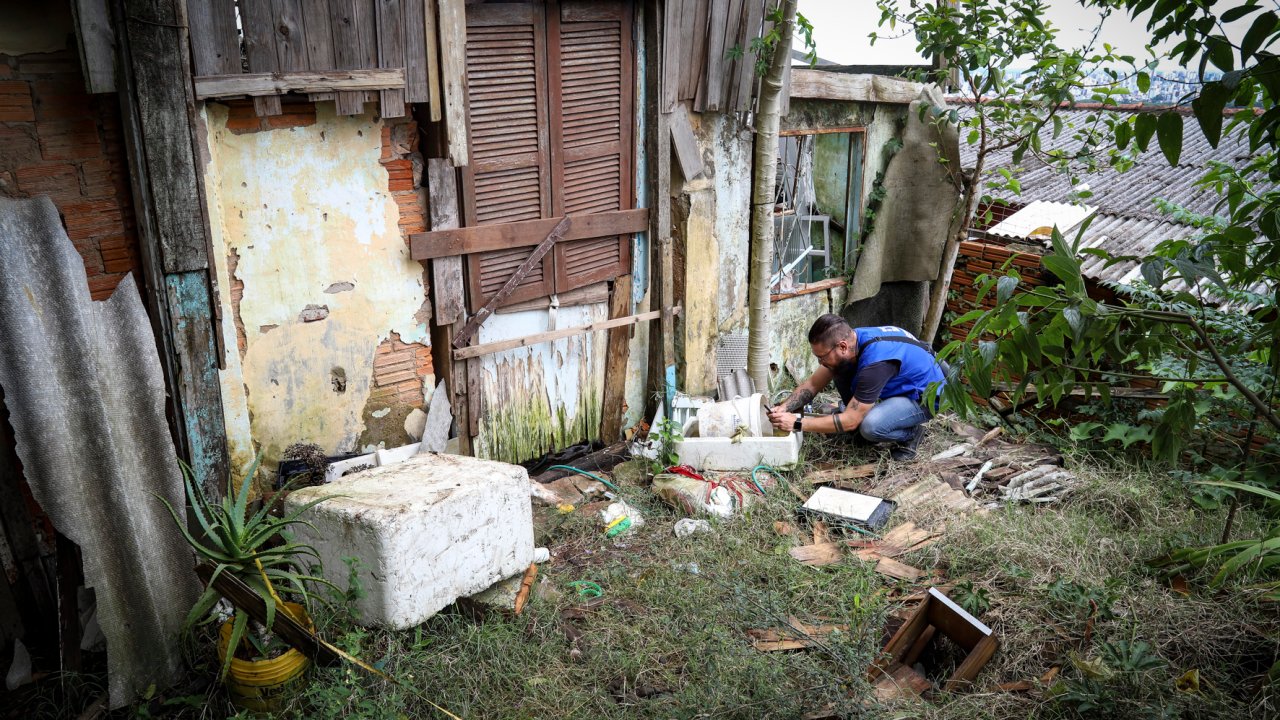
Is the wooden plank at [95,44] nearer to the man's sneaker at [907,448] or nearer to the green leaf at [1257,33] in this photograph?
the green leaf at [1257,33]

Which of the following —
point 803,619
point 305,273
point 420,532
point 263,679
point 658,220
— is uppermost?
point 658,220

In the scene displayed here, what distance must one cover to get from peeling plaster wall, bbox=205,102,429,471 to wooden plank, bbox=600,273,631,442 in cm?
168

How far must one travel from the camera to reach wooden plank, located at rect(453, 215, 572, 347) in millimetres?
5676

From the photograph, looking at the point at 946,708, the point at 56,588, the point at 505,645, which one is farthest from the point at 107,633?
the point at 946,708

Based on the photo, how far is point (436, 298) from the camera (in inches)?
216

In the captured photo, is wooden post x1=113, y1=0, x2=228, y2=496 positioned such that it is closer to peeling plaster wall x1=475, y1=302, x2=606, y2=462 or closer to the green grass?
the green grass

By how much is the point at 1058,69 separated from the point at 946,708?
5508mm

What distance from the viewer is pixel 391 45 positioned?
4.87m

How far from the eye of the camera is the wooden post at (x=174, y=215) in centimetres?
392

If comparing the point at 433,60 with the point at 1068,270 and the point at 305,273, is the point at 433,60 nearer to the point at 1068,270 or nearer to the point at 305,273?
the point at 305,273

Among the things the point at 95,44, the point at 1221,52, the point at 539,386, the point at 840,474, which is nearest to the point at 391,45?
the point at 95,44

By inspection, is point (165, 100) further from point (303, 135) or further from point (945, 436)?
point (945, 436)

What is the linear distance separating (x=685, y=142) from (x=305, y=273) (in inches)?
116

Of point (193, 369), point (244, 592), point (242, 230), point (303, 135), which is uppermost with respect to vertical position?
point (303, 135)
